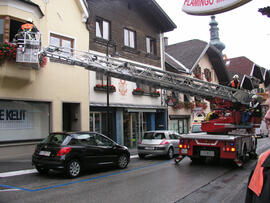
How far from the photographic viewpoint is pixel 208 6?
6.23m

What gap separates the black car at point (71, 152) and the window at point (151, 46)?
559 inches

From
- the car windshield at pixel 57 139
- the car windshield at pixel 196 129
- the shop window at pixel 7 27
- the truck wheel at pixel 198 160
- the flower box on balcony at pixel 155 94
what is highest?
the shop window at pixel 7 27

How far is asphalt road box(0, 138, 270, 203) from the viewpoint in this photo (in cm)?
646

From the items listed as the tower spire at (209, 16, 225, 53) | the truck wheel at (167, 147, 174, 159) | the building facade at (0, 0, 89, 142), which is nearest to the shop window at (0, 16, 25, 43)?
the building facade at (0, 0, 89, 142)

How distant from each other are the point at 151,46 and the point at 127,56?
160 inches

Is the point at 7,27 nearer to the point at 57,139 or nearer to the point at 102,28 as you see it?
the point at 57,139

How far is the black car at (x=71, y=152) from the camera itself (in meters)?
8.55

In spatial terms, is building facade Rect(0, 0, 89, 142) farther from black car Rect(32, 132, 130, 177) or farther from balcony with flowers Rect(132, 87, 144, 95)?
balcony with flowers Rect(132, 87, 144, 95)

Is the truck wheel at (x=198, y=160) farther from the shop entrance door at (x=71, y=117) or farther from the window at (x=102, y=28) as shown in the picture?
the window at (x=102, y=28)

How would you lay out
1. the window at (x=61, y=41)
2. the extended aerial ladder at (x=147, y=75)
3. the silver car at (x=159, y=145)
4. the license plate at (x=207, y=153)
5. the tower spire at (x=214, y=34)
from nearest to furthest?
the extended aerial ladder at (x=147, y=75) → the license plate at (x=207, y=153) → the silver car at (x=159, y=145) → the window at (x=61, y=41) → the tower spire at (x=214, y=34)

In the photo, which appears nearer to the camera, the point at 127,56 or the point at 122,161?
the point at 122,161

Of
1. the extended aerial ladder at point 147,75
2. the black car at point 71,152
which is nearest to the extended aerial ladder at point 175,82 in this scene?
the extended aerial ladder at point 147,75

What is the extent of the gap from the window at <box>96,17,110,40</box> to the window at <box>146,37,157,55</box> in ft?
15.6

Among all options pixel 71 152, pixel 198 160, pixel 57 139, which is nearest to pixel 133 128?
pixel 198 160
